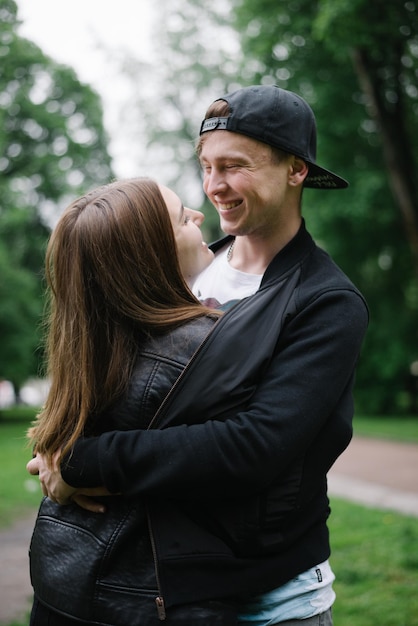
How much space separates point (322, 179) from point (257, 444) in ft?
3.08

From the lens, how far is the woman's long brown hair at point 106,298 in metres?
1.89

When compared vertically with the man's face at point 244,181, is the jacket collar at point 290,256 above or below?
below

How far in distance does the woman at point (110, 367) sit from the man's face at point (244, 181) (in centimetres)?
23

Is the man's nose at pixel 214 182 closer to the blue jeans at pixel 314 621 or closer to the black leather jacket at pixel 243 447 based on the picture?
the black leather jacket at pixel 243 447

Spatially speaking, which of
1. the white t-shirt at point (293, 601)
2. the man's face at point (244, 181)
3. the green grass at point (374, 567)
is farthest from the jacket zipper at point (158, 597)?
the green grass at point (374, 567)

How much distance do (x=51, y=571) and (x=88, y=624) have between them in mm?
162

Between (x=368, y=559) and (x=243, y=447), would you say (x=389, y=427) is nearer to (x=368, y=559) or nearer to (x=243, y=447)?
(x=368, y=559)

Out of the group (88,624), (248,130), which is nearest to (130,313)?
(248,130)

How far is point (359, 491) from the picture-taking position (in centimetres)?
1049

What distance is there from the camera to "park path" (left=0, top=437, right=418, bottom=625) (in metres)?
5.88

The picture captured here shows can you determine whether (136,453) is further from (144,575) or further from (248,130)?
(248,130)

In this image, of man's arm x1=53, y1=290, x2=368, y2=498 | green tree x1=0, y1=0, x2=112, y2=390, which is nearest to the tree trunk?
man's arm x1=53, y1=290, x2=368, y2=498

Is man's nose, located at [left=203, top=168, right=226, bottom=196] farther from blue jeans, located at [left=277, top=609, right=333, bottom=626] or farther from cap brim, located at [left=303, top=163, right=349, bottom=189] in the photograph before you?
blue jeans, located at [left=277, top=609, right=333, bottom=626]

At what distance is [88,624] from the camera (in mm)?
1791
